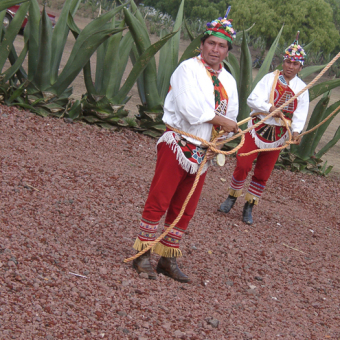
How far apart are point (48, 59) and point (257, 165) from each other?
3013 millimetres

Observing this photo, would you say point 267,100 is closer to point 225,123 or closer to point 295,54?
point 295,54

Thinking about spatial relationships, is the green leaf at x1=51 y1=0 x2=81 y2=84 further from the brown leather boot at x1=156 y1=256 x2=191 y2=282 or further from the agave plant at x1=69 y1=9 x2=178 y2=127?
the brown leather boot at x1=156 y1=256 x2=191 y2=282

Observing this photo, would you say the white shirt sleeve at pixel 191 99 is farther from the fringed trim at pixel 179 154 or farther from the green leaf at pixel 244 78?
the green leaf at pixel 244 78

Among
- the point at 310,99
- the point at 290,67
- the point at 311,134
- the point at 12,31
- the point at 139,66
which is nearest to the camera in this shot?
the point at 290,67

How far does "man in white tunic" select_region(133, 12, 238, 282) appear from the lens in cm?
290

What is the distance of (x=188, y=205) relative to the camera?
3.26m

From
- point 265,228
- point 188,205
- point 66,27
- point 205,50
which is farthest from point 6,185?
point 66,27

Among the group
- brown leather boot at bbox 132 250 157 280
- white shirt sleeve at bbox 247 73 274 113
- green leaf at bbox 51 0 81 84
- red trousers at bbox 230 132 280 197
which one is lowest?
brown leather boot at bbox 132 250 157 280

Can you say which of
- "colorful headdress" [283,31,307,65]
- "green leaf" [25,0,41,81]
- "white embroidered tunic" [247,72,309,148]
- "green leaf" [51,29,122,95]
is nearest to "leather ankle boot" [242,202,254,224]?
"white embroidered tunic" [247,72,309,148]

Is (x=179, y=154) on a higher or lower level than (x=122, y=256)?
higher

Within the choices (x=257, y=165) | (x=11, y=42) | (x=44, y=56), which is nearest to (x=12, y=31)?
(x=11, y=42)

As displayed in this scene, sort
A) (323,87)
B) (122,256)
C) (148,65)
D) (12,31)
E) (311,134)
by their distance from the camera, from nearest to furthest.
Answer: (122,256), (12,31), (148,65), (323,87), (311,134)

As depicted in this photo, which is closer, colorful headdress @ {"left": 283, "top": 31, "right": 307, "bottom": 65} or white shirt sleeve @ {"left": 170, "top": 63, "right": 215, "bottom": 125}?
white shirt sleeve @ {"left": 170, "top": 63, "right": 215, "bottom": 125}

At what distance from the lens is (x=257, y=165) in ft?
16.2
